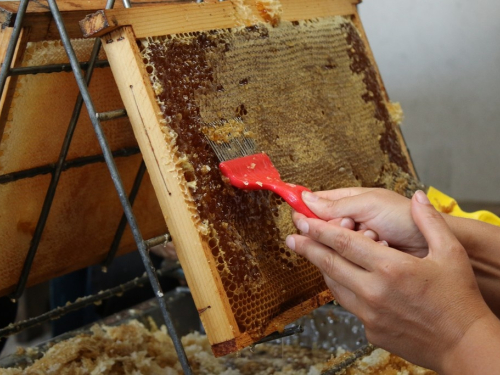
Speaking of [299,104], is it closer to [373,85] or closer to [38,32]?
[373,85]

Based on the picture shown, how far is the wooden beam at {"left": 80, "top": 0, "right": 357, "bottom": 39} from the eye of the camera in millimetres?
1079

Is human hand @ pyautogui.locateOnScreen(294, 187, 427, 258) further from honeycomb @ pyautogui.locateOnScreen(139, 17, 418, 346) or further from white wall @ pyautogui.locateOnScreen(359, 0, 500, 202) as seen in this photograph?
white wall @ pyautogui.locateOnScreen(359, 0, 500, 202)

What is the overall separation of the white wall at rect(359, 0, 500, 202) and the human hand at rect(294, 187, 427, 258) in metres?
2.61

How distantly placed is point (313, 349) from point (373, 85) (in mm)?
897

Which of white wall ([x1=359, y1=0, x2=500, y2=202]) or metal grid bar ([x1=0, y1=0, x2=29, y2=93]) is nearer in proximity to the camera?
A: metal grid bar ([x1=0, y1=0, x2=29, y2=93])

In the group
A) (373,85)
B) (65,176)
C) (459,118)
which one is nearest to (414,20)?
(459,118)

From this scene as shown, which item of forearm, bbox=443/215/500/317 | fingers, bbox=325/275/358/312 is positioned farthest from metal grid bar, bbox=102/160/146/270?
forearm, bbox=443/215/500/317

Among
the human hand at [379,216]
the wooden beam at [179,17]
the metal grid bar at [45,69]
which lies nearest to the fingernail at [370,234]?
the human hand at [379,216]

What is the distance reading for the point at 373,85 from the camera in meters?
1.67

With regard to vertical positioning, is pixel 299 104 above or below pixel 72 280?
above

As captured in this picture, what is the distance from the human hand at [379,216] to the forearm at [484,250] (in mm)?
134

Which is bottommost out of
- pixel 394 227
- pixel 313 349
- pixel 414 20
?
pixel 313 349

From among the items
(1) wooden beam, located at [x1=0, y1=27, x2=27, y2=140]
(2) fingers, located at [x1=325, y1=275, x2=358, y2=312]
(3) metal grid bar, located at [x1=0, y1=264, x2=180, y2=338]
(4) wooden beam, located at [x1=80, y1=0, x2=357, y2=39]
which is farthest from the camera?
(3) metal grid bar, located at [x1=0, y1=264, x2=180, y2=338]

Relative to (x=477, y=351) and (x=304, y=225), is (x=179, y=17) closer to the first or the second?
(x=304, y=225)
